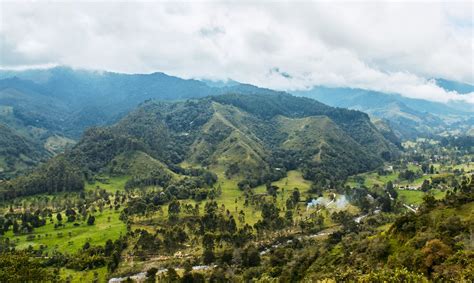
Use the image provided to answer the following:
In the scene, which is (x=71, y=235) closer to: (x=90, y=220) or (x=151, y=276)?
(x=90, y=220)

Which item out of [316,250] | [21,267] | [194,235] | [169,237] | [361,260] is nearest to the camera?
[361,260]

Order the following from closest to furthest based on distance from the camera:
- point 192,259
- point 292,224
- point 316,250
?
point 316,250 < point 192,259 < point 292,224

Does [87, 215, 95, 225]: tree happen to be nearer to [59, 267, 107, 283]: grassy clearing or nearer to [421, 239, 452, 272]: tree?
[59, 267, 107, 283]: grassy clearing

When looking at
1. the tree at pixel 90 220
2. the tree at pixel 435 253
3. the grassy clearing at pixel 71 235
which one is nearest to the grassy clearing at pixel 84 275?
the grassy clearing at pixel 71 235

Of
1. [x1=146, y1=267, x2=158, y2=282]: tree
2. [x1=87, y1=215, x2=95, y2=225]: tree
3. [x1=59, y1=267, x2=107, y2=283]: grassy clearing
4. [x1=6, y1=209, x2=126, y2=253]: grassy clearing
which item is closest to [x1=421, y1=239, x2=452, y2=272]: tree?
[x1=146, y1=267, x2=158, y2=282]: tree

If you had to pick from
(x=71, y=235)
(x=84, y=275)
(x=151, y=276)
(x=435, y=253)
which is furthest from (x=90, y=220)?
(x=435, y=253)

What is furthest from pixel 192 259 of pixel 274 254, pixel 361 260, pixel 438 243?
pixel 438 243

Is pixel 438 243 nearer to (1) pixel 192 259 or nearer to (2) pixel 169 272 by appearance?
(2) pixel 169 272

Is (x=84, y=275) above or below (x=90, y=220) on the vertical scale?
below
